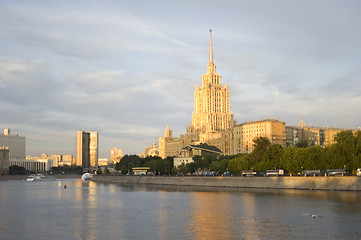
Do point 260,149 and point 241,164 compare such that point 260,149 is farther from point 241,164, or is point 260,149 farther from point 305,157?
point 305,157

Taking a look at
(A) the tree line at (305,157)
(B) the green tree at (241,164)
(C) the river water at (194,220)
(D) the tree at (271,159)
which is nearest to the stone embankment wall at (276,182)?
(A) the tree line at (305,157)

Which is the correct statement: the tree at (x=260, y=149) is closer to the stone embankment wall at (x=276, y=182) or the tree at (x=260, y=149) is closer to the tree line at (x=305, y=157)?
the tree line at (x=305, y=157)

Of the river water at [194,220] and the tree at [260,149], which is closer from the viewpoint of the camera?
the river water at [194,220]

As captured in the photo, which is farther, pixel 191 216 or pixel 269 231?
pixel 191 216

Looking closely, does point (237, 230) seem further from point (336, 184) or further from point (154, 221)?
point (336, 184)

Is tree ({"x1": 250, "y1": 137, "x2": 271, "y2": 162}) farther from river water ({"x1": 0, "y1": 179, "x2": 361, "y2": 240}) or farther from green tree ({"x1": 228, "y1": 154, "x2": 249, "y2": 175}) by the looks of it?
river water ({"x1": 0, "y1": 179, "x2": 361, "y2": 240})

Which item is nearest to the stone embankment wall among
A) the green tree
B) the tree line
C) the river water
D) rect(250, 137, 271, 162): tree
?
the tree line

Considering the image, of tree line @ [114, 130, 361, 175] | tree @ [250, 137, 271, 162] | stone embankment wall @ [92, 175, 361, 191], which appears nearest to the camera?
stone embankment wall @ [92, 175, 361, 191]

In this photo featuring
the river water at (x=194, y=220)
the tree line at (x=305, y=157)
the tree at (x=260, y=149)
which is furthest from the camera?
the tree at (x=260, y=149)

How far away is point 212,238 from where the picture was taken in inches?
1822

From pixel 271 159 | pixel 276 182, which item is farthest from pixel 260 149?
pixel 276 182

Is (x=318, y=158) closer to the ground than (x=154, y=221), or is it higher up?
higher up

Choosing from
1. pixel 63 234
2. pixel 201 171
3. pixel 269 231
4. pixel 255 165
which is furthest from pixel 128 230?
pixel 201 171

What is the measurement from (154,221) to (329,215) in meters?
24.5
